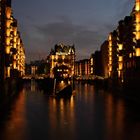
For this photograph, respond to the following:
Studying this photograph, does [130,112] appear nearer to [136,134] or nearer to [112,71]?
[136,134]

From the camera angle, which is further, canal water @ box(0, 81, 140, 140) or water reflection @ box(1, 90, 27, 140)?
canal water @ box(0, 81, 140, 140)

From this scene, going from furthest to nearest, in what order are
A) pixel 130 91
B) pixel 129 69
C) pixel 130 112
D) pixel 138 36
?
pixel 129 69, pixel 130 91, pixel 138 36, pixel 130 112

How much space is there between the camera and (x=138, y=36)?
93.1 meters

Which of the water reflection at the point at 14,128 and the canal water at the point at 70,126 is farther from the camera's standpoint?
the canal water at the point at 70,126

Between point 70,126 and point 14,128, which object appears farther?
point 70,126

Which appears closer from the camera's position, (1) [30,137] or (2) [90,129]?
(1) [30,137]

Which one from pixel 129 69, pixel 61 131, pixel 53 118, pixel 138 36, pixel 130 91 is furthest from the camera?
pixel 129 69

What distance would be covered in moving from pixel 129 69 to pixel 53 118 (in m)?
49.1

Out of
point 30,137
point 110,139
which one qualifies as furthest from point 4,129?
point 110,139

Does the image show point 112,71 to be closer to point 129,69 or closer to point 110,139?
point 129,69

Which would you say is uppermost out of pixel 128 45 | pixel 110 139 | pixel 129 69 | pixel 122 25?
pixel 122 25

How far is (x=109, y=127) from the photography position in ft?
167

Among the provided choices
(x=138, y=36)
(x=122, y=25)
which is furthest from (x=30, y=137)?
(x=122, y=25)

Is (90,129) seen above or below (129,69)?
below
